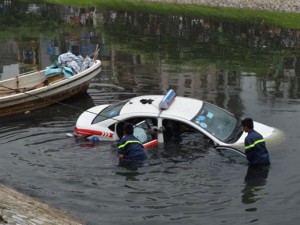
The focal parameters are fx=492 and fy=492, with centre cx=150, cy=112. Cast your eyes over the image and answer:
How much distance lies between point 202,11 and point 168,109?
115 feet

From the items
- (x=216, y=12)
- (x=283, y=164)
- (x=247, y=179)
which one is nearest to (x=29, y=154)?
(x=247, y=179)

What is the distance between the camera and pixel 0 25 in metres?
41.3

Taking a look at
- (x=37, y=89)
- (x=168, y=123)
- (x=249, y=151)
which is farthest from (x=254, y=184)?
(x=37, y=89)

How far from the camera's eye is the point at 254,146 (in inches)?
402

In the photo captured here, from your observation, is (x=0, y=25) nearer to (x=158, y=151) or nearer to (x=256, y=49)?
(x=256, y=49)

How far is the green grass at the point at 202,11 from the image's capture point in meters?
38.8

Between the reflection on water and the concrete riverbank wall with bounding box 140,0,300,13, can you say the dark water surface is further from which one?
the concrete riverbank wall with bounding box 140,0,300,13

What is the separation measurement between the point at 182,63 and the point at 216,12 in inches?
805

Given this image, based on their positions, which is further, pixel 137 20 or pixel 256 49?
pixel 137 20

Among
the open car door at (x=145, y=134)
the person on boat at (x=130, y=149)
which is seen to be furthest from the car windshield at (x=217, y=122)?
the person on boat at (x=130, y=149)

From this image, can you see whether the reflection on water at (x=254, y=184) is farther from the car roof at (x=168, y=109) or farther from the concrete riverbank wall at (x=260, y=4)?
the concrete riverbank wall at (x=260, y=4)

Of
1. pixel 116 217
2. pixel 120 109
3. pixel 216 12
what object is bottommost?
pixel 116 217

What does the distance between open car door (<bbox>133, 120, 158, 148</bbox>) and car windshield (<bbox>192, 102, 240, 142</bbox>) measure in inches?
42.5

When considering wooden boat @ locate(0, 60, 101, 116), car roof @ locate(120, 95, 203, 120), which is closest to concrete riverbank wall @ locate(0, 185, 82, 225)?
car roof @ locate(120, 95, 203, 120)
